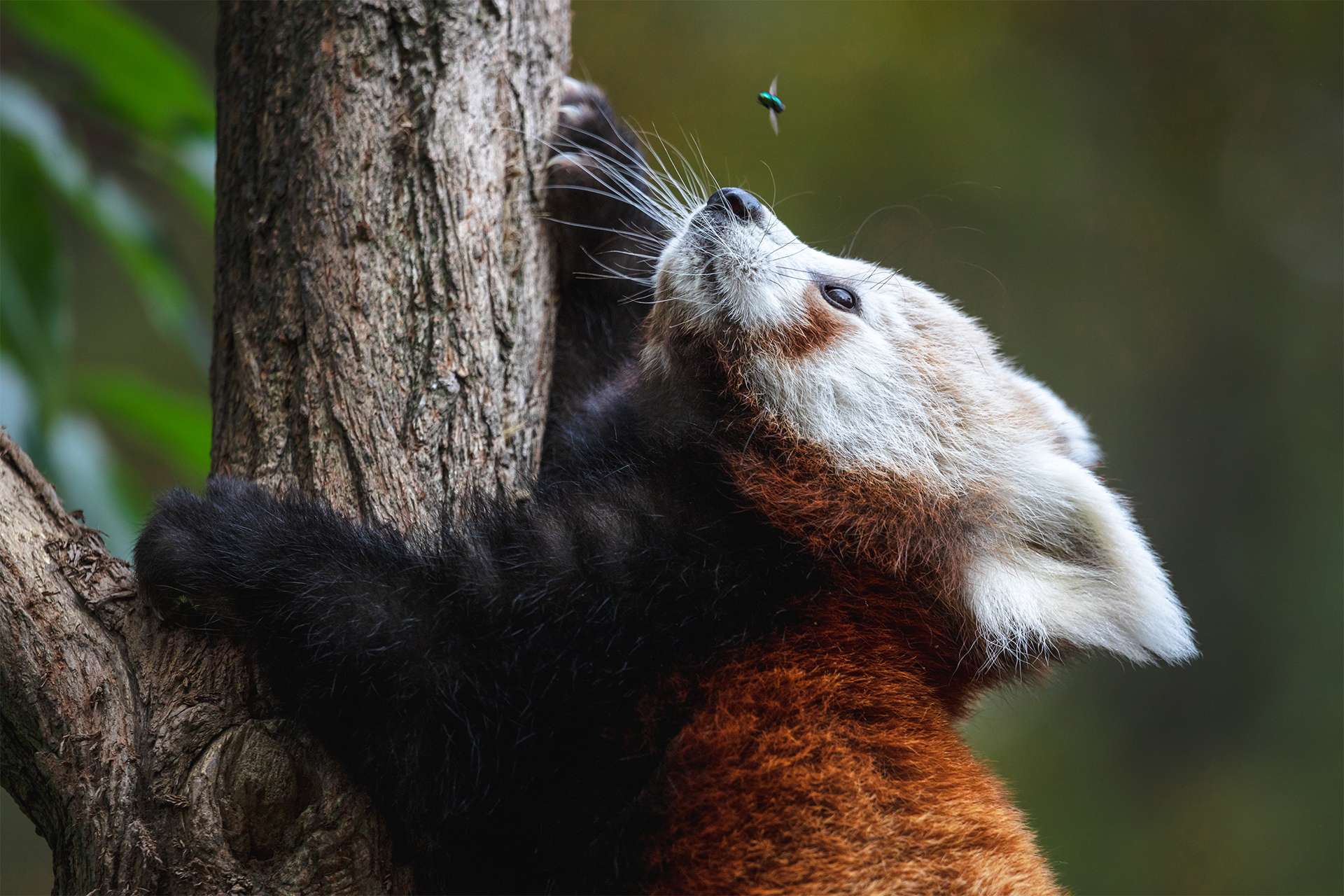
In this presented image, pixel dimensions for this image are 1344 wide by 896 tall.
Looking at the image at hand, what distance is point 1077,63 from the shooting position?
8234 millimetres

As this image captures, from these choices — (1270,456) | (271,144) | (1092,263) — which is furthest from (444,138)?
(1270,456)

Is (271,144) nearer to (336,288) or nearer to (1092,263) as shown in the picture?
(336,288)

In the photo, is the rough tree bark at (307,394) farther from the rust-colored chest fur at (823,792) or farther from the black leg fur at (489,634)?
the rust-colored chest fur at (823,792)

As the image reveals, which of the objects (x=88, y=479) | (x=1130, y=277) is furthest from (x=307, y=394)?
(x=1130, y=277)

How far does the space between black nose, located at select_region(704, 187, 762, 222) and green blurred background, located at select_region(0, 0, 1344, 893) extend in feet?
13.6

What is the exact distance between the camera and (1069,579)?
2.80m

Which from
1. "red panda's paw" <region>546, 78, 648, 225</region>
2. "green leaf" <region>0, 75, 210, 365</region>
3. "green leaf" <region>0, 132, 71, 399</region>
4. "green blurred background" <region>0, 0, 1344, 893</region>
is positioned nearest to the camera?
"red panda's paw" <region>546, 78, 648, 225</region>

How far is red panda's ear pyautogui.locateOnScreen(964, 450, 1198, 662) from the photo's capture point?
2.65 meters

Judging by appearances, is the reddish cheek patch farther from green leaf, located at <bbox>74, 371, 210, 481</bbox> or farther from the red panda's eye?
green leaf, located at <bbox>74, 371, 210, 481</bbox>

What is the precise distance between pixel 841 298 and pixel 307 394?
1.56 meters

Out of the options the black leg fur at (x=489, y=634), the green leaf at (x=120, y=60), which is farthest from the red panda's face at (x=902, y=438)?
the green leaf at (x=120, y=60)

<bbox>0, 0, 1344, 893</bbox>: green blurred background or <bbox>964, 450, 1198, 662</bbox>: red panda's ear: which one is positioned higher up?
<bbox>0, 0, 1344, 893</bbox>: green blurred background

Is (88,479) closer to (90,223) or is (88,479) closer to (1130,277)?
(90,223)

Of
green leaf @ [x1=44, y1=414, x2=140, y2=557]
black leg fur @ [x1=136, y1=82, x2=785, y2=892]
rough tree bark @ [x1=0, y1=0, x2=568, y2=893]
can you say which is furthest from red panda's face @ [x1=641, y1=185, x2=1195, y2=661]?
green leaf @ [x1=44, y1=414, x2=140, y2=557]
